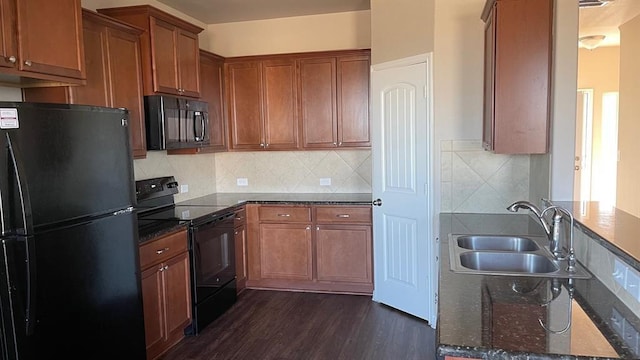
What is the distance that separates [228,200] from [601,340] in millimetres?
3623

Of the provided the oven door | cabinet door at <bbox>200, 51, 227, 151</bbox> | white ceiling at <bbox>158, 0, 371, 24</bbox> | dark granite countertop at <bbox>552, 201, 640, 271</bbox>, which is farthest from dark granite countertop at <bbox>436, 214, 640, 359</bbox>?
white ceiling at <bbox>158, 0, 371, 24</bbox>

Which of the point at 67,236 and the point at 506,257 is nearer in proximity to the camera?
the point at 67,236

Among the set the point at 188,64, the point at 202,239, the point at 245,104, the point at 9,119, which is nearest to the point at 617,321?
the point at 9,119

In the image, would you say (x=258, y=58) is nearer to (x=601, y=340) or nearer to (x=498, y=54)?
(x=498, y=54)

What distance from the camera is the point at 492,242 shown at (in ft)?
8.73

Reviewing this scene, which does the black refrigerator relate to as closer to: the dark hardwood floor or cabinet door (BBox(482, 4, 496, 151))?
the dark hardwood floor

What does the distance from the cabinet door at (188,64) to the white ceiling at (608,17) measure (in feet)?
12.2

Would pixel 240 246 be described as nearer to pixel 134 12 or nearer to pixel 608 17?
pixel 134 12

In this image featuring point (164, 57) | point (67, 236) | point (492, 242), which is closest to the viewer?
point (67, 236)

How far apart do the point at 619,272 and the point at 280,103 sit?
11.6ft

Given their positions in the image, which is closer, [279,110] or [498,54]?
[498,54]

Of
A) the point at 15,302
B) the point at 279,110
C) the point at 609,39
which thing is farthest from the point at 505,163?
the point at 609,39

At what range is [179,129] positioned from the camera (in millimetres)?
3650

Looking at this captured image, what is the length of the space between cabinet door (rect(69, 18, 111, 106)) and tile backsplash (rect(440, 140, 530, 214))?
8.09 ft
